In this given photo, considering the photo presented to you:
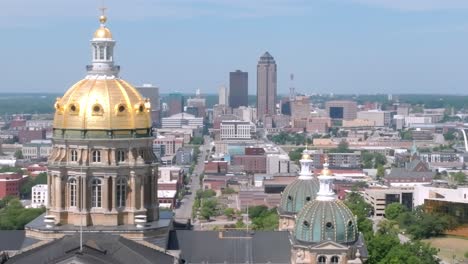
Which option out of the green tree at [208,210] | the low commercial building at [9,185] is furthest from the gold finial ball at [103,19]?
the low commercial building at [9,185]

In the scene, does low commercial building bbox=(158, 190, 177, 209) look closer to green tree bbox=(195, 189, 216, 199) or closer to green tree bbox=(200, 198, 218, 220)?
green tree bbox=(195, 189, 216, 199)

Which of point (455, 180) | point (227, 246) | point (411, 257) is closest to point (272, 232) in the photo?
point (227, 246)

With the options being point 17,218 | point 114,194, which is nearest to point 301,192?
point 114,194

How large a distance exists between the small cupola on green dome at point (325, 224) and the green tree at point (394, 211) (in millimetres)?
77921

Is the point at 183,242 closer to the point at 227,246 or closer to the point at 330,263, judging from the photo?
the point at 227,246

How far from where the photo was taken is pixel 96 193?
64.4m

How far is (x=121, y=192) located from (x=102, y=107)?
227 inches

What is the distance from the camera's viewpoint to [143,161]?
65.1m

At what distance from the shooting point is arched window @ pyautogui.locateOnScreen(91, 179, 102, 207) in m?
64.2

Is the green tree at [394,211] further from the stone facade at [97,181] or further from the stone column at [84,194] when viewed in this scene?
the stone column at [84,194]

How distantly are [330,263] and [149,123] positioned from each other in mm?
15188

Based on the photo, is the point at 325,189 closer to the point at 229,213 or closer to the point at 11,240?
the point at 11,240

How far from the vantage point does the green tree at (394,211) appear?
463 feet

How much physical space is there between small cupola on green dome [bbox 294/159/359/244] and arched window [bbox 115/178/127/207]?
11.6 metres
